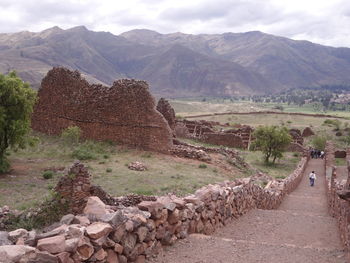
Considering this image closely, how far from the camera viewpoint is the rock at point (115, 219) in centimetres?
529

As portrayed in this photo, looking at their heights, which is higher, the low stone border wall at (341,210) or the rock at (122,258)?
the rock at (122,258)

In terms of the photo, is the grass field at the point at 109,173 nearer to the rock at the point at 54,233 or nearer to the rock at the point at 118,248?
the rock at the point at 118,248

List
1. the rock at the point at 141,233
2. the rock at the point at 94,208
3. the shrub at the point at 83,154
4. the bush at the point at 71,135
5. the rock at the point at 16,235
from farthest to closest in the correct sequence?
the bush at the point at 71,135
the shrub at the point at 83,154
the rock at the point at 94,208
the rock at the point at 141,233
the rock at the point at 16,235

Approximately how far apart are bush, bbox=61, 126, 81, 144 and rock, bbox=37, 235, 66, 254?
19287 mm

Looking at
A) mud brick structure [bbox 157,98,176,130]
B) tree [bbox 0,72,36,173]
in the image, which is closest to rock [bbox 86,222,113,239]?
tree [bbox 0,72,36,173]

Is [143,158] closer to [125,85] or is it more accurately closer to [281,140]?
[125,85]

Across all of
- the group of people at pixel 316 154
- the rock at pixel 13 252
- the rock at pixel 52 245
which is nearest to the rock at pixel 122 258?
the rock at pixel 52 245

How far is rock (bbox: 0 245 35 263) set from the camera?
3.85 meters

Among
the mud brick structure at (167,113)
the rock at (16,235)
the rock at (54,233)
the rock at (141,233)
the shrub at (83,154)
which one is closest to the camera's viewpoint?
the rock at (54,233)

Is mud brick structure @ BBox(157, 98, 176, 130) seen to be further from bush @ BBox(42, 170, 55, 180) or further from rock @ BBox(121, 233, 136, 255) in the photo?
rock @ BBox(121, 233, 136, 255)

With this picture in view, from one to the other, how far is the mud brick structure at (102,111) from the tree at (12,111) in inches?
284

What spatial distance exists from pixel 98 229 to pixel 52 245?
743 millimetres

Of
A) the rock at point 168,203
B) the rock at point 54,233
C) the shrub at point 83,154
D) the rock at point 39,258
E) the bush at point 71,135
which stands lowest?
the shrub at point 83,154

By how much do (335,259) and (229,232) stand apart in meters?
2.90
